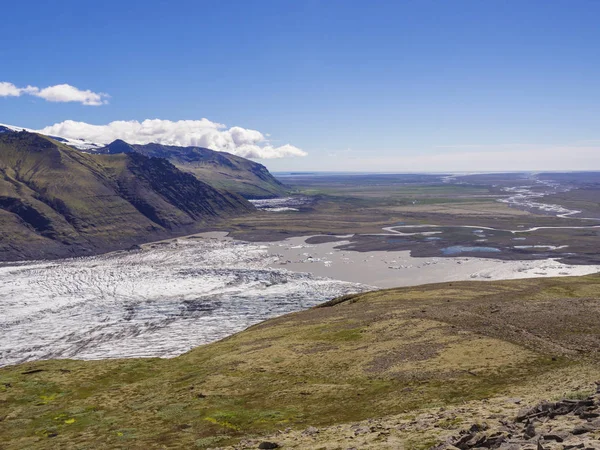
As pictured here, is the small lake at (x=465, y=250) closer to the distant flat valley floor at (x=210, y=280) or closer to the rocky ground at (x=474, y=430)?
the distant flat valley floor at (x=210, y=280)

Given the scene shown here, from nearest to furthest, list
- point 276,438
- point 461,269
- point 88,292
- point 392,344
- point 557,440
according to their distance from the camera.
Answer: point 557,440, point 276,438, point 392,344, point 88,292, point 461,269

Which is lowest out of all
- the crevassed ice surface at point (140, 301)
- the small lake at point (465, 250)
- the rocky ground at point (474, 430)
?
the crevassed ice surface at point (140, 301)

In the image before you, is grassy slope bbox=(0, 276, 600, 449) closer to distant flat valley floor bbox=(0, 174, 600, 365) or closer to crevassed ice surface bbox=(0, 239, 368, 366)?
crevassed ice surface bbox=(0, 239, 368, 366)

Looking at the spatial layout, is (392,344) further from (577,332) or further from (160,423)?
(160,423)

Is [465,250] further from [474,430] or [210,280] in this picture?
[474,430]

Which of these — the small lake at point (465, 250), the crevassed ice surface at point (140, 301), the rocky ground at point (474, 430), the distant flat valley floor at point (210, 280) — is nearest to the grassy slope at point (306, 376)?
the rocky ground at point (474, 430)

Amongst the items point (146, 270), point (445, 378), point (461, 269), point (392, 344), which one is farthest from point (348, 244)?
point (445, 378)
